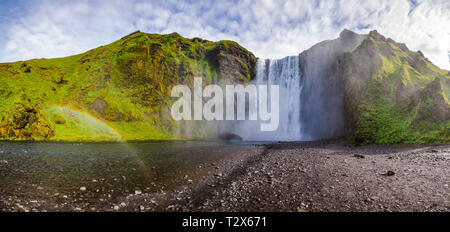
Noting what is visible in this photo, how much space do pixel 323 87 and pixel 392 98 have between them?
30083 millimetres

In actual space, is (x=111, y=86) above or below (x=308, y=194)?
above

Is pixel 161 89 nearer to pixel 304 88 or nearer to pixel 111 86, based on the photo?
pixel 111 86

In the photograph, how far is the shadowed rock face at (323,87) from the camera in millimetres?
48603

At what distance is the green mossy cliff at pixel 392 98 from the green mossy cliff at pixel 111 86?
4774 cm

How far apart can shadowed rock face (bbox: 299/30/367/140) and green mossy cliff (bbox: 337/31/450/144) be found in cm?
979

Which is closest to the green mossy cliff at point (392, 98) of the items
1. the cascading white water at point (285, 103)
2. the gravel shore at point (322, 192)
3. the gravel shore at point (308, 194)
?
the gravel shore at point (322, 192)

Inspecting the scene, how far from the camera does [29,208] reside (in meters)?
7.62

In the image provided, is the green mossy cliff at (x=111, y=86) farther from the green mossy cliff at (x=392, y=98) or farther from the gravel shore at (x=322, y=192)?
the green mossy cliff at (x=392, y=98)

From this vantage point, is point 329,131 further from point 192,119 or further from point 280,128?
point 192,119

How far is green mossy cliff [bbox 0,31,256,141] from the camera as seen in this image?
44778 mm

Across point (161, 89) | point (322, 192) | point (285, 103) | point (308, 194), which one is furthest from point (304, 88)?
point (308, 194)

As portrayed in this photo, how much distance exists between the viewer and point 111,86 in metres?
61.9

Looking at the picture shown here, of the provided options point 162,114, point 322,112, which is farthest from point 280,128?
point 162,114

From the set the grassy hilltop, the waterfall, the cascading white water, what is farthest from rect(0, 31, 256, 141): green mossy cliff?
the waterfall
